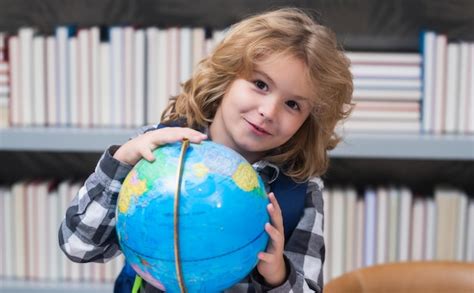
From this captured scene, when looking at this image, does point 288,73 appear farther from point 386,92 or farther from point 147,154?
point 386,92

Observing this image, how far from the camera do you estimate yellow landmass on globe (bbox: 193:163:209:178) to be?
1.10 meters

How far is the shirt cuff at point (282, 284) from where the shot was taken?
129 centimetres

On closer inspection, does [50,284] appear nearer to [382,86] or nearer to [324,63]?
[382,86]

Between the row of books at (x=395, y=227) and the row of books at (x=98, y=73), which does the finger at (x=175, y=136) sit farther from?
the row of books at (x=395, y=227)

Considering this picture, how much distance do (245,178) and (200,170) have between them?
8 centimetres

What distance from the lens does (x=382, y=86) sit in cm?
240

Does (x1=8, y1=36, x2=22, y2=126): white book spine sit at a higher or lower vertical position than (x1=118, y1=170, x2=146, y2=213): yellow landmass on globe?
lower

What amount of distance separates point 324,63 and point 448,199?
127 cm

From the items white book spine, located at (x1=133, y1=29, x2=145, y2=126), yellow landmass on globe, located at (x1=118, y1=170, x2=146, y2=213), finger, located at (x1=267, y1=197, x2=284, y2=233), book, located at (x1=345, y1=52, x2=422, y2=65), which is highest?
yellow landmass on globe, located at (x1=118, y1=170, x2=146, y2=213)

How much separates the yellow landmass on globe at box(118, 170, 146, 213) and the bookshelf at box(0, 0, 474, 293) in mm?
1251

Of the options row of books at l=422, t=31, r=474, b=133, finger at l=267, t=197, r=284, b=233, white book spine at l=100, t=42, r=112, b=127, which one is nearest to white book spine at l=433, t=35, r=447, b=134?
row of books at l=422, t=31, r=474, b=133

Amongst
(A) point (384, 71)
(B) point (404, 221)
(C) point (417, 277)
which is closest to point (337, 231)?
(B) point (404, 221)

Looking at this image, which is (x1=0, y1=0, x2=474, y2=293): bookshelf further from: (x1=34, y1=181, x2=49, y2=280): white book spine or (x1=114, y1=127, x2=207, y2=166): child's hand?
(x1=114, y1=127, x2=207, y2=166): child's hand

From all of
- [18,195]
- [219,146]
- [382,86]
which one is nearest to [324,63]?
[219,146]
